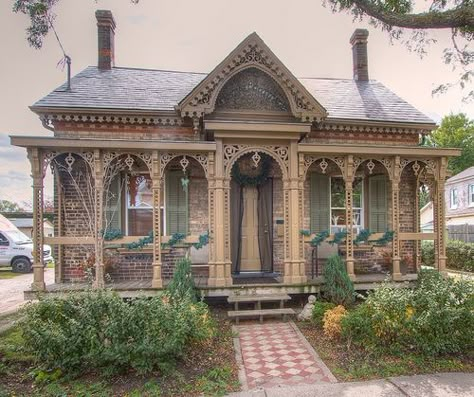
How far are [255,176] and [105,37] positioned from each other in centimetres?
709

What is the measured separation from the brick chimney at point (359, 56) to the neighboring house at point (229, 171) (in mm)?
2460

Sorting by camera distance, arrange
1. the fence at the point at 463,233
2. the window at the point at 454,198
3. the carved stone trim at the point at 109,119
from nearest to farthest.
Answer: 1. the carved stone trim at the point at 109,119
2. the fence at the point at 463,233
3. the window at the point at 454,198

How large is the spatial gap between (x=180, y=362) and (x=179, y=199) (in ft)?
15.4

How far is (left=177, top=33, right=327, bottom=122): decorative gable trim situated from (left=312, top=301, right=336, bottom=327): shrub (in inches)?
175

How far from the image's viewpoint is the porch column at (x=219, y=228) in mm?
7438

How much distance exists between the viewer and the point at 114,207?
867 centimetres

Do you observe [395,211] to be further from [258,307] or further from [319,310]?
[258,307]

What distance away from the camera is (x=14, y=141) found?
22.9 ft

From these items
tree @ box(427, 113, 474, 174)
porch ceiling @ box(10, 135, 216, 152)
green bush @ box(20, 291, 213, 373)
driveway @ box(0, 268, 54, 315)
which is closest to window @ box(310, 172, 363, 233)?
porch ceiling @ box(10, 135, 216, 152)

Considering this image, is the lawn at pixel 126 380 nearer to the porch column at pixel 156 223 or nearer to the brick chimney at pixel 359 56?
the porch column at pixel 156 223

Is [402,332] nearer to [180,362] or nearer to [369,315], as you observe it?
[369,315]

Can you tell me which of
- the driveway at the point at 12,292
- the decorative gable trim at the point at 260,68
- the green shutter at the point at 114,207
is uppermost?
the decorative gable trim at the point at 260,68

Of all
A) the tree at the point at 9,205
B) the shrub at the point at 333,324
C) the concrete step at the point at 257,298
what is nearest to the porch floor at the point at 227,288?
the concrete step at the point at 257,298

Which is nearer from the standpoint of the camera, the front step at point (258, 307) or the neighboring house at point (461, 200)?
the front step at point (258, 307)
